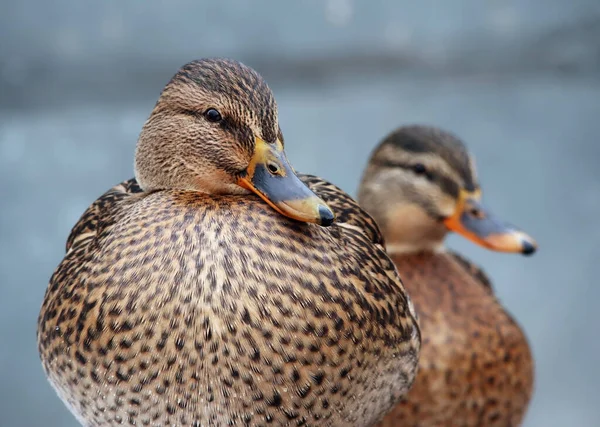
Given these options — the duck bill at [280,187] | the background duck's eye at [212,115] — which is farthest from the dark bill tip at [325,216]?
the background duck's eye at [212,115]

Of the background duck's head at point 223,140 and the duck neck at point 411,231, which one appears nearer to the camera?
the background duck's head at point 223,140

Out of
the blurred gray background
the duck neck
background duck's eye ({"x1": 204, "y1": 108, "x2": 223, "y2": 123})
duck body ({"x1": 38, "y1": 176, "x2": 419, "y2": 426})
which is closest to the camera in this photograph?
duck body ({"x1": 38, "y1": 176, "x2": 419, "y2": 426})

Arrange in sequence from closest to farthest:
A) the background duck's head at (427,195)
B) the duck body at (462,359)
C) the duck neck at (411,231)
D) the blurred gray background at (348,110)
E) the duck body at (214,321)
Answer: the duck body at (214,321), the duck body at (462,359), the background duck's head at (427,195), the duck neck at (411,231), the blurred gray background at (348,110)

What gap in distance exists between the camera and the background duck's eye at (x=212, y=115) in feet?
4.85

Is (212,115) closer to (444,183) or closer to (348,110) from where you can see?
(444,183)

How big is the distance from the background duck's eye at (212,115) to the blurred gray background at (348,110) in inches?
70.7

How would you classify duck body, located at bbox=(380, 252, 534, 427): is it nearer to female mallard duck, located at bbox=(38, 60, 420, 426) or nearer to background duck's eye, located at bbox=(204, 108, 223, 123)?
female mallard duck, located at bbox=(38, 60, 420, 426)

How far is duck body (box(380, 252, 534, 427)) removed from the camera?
2.24m

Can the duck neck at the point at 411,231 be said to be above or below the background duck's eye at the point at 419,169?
below

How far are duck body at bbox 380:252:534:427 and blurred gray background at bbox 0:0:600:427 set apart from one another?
1.04 meters

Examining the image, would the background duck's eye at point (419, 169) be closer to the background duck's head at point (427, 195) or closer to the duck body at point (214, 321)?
the background duck's head at point (427, 195)

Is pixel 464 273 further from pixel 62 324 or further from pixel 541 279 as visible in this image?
pixel 62 324

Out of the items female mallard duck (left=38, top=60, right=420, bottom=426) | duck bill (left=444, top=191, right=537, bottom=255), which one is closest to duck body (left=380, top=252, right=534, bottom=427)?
duck bill (left=444, top=191, right=537, bottom=255)

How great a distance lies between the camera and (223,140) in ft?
4.84
